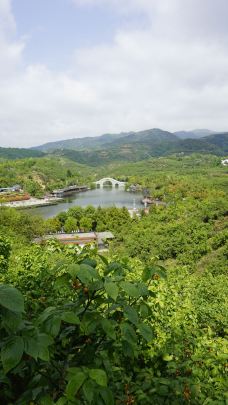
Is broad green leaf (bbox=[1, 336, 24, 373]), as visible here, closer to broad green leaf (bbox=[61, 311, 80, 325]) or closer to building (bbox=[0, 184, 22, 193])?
broad green leaf (bbox=[61, 311, 80, 325])

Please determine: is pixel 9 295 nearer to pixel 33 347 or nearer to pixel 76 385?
pixel 33 347

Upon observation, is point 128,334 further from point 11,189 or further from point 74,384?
point 11,189

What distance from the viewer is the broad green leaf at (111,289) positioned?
48.6 inches

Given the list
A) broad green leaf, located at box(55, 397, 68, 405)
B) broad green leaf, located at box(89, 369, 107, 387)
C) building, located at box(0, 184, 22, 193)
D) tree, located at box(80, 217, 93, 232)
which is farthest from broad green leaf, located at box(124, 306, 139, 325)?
building, located at box(0, 184, 22, 193)

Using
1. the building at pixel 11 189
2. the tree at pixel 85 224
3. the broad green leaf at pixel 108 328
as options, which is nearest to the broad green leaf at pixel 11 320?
the broad green leaf at pixel 108 328

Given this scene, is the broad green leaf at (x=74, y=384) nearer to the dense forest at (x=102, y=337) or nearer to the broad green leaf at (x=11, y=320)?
the dense forest at (x=102, y=337)

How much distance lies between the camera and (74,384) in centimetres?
113

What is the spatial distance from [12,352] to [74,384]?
248 mm

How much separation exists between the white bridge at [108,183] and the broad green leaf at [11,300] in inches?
4342

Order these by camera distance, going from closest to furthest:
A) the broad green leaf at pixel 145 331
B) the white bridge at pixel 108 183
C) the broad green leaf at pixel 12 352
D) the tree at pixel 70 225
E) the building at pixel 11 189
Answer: the broad green leaf at pixel 12 352 < the broad green leaf at pixel 145 331 < the tree at pixel 70 225 < the building at pixel 11 189 < the white bridge at pixel 108 183

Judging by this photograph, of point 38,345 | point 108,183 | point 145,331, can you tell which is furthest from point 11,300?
point 108,183

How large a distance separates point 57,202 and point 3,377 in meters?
80.2

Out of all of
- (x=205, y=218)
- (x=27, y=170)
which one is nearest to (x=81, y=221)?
(x=205, y=218)

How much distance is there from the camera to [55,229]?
42938mm
